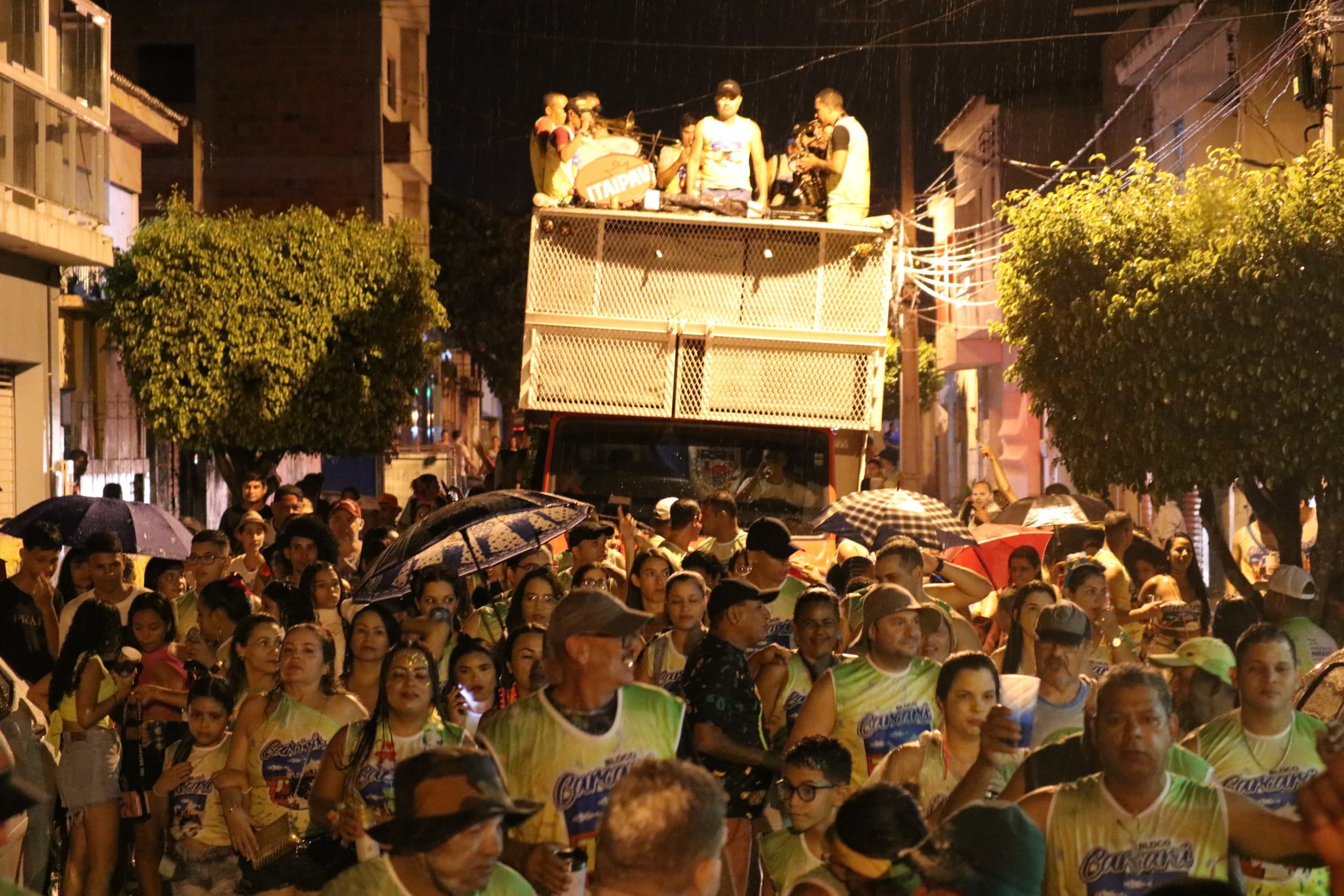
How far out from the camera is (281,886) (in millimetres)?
6207

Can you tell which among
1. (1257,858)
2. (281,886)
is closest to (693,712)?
(281,886)

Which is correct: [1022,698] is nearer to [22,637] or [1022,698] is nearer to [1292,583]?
[1292,583]

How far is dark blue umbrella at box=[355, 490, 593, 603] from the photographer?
9.62 metres

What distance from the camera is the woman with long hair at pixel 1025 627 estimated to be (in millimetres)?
8031

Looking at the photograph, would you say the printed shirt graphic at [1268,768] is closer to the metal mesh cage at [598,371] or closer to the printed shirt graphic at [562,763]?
the printed shirt graphic at [562,763]

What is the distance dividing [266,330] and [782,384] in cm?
1467

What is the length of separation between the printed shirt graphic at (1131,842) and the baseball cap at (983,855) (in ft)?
3.10

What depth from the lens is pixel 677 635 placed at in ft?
25.7

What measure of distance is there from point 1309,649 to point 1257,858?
363 cm

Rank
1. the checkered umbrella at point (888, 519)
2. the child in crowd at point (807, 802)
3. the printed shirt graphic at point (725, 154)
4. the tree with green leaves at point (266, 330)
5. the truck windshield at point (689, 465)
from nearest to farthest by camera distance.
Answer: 1. the child in crowd at point (807, 802)
2. the checkered umbrella at point (888, 519)
3. the truck windshield at point (689, 465)
4. the printed shirt graphic at point (725, 154)
5. the tree with green leaves at point (266, 330)

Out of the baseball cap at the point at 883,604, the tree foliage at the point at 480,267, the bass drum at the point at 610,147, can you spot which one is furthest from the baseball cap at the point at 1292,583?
the tree foliage at the point at 480,267

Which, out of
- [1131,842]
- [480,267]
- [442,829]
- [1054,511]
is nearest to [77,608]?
[442,829]

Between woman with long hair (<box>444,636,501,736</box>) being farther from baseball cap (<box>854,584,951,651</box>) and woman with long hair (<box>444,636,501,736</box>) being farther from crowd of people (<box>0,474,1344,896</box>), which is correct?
baseball cap (<box>854,584,951,651</box>)

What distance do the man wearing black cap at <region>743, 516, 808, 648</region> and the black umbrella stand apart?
250 inches
